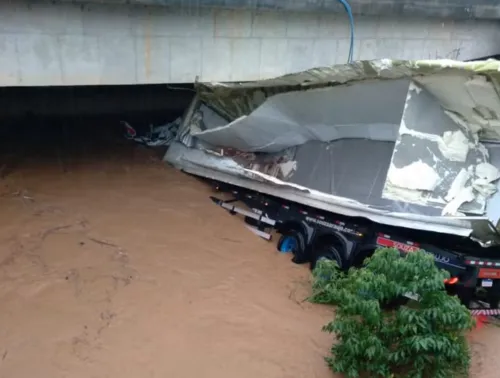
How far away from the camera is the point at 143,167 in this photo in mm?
11555

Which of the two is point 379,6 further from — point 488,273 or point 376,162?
point 488,273

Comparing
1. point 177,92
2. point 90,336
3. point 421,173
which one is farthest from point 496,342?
point 177,92

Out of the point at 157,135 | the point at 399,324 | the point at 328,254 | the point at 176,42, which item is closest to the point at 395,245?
the point at 328,254

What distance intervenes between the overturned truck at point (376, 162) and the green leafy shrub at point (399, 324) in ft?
4.87

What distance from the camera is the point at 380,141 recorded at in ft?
27.0

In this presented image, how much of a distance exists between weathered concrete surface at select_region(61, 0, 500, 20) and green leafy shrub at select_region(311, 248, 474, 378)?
509 cm

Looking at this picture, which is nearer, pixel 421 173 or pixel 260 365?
pixel 260 365

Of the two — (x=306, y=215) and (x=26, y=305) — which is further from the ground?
(x=306, y=215)

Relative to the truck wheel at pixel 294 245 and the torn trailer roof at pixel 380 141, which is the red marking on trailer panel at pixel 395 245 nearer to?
the torn trailer roof at pixel 380 141

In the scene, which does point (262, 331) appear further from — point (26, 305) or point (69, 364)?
point (26, 305)

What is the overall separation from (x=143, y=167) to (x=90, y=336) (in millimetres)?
5699

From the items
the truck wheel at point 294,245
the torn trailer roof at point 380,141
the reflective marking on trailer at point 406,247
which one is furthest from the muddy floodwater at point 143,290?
the torn trailer roof at point 380,141

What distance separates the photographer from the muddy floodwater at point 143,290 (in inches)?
242

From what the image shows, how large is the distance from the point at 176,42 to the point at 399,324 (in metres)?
5.87
